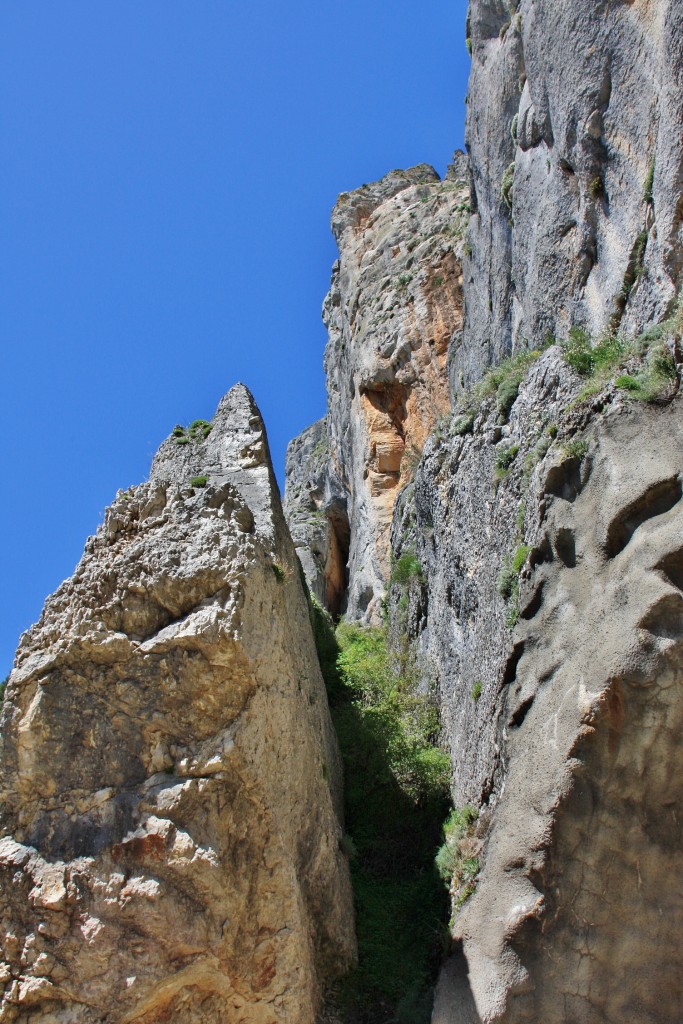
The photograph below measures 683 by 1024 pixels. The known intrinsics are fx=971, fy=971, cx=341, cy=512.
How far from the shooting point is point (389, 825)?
14.0m

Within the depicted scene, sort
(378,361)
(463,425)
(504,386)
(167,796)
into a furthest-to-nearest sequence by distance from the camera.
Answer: (378,361) < (463,425) < (504,386) < (167,796)

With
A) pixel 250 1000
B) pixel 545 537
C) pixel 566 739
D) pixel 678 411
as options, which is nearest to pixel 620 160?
pixel 678 411

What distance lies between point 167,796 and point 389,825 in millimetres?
5119

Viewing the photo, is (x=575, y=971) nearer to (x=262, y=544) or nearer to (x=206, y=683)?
(x=206, y=683)

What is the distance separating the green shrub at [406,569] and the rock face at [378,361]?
3.60 meters

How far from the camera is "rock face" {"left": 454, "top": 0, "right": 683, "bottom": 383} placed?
12297 mm

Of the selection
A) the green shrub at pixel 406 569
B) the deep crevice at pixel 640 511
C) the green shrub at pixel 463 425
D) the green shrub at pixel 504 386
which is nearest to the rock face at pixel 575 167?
the green shrub at pixel 504 386

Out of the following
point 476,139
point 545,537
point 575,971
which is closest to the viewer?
point 575,971

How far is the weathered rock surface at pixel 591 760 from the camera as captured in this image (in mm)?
9367

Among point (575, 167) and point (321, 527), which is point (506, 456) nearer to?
point (575, 167)

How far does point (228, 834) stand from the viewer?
32.6ft

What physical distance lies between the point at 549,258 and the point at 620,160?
82.2 inches

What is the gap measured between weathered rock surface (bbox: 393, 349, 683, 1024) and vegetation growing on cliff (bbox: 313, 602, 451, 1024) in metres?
1.04

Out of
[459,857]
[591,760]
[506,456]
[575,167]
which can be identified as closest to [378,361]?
[575,167]
